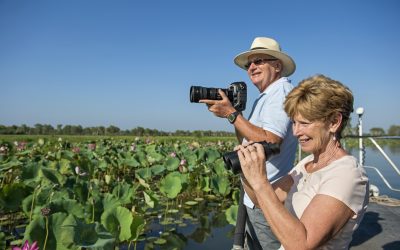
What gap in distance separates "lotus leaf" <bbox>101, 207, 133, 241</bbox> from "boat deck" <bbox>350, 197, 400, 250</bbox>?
1869mm

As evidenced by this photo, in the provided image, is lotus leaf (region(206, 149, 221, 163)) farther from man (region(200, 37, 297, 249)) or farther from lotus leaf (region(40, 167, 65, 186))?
man (region(200, 37, 297, 249))

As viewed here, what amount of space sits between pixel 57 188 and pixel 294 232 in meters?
3.20

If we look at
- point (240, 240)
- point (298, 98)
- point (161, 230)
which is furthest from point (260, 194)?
point (161, 230)

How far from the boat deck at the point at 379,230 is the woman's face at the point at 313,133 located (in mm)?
2012

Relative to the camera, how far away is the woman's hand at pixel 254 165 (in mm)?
1103

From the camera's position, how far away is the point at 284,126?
1.66 metres

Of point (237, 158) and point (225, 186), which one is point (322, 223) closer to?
point (237, 158)

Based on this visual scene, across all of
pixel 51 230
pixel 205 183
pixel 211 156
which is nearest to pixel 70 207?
pixel 51 230

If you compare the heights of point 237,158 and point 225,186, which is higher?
point 237,158

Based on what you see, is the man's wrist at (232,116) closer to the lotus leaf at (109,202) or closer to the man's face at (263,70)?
the man's face at (263,70)

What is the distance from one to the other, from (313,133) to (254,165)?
27cm

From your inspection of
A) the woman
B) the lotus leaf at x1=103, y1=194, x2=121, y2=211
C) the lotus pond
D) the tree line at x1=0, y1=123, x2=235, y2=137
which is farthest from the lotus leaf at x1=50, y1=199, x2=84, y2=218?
the tree line at x1=0, y1=123, x2=235, y2=137

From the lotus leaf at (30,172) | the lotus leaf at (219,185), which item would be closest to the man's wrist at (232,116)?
the lotus leaf at (30,172)

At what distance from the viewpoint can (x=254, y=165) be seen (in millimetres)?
1127
